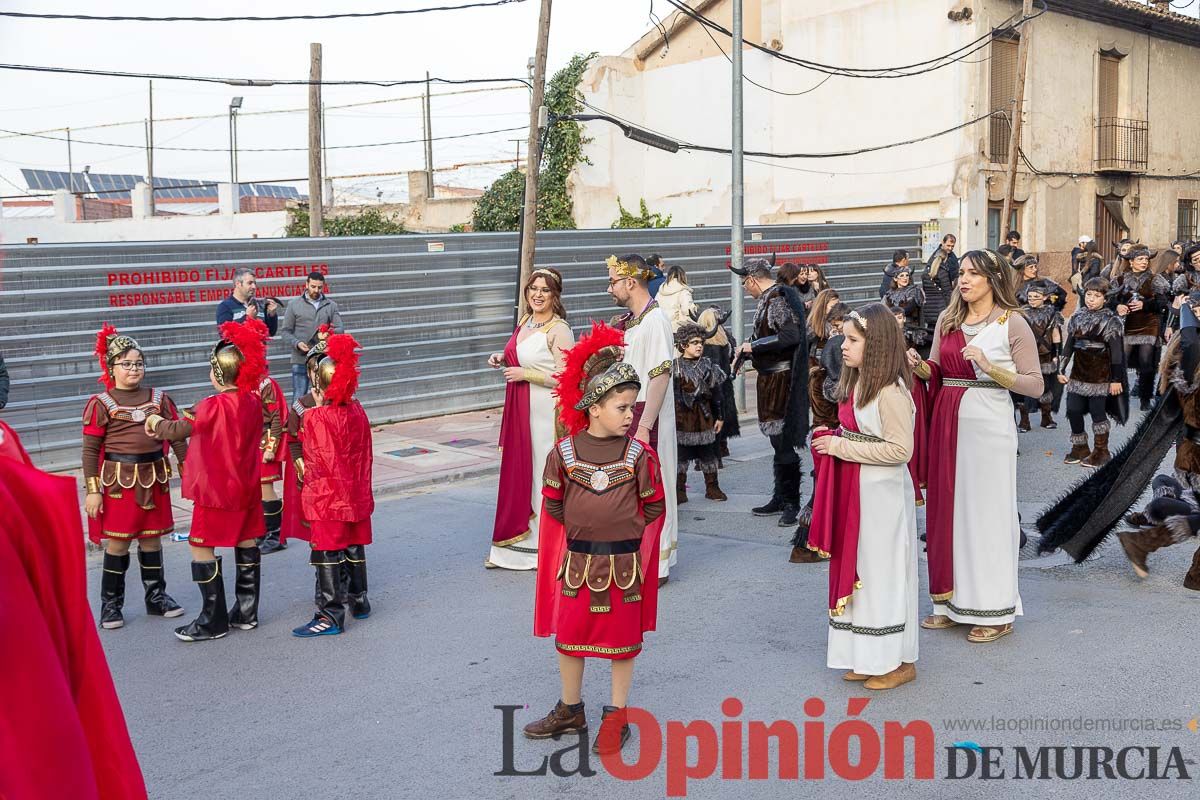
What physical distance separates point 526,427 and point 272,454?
65.1 inches

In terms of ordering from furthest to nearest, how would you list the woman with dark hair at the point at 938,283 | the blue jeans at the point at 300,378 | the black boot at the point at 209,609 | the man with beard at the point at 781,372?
1. the woman with dark hair at the point at 938,283
2. the blue jeans at the point at 300,378
3. the man with beard at the point at 781,372
4. the black boot at the point at 209,609

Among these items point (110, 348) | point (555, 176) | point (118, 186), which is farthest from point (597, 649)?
point (118, 186)

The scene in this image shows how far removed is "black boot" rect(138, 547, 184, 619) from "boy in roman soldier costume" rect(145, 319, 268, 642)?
0.53 metres

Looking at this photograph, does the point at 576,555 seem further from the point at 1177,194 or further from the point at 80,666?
the point at 1177,194

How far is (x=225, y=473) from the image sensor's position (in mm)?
6328

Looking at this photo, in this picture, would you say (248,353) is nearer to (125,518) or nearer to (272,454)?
(272,454)

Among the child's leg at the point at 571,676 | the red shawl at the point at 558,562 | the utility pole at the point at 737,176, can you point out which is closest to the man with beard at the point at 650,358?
the red shawl at the point at 558,562

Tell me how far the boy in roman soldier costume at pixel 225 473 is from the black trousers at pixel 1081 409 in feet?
26.0

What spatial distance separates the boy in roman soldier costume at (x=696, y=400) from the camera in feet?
31.6

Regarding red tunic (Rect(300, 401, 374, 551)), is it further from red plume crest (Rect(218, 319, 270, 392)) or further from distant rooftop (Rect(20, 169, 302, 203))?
distant rooftop (Rect(20, 169, 302, 203))

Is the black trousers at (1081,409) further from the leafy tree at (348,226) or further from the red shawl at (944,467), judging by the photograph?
the leafy tree at (348,226)

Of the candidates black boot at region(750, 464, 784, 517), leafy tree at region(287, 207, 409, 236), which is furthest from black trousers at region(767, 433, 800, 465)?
leafy tree at region(287, 207, 409, 236)

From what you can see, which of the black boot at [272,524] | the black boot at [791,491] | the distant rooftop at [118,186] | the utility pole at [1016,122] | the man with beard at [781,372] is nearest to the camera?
the black boot at [272,524]

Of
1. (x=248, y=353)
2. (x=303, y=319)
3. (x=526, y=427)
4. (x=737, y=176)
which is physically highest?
(x=737, y=176)
